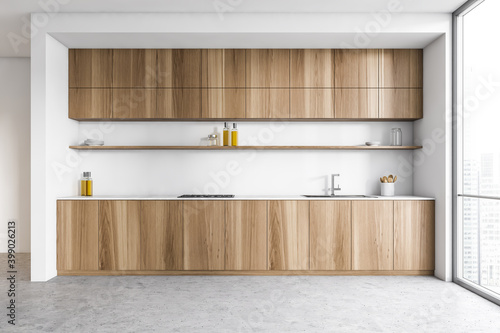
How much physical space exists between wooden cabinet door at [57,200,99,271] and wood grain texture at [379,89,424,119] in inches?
139

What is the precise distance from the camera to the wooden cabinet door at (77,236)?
4.17 meters

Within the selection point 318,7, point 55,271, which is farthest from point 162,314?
point 318,7

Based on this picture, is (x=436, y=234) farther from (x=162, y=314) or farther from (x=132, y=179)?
(x=132, y=179)

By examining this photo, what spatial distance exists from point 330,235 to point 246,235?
0.94m

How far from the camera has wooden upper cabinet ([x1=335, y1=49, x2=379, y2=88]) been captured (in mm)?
4492

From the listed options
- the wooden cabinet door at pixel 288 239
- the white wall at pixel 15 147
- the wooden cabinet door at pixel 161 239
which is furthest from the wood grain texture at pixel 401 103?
the white wall at pixel 15 147

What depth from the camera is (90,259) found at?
417 cm

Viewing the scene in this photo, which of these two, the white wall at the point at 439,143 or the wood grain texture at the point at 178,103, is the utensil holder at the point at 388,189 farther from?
the wood grain texture at the point at 178,103

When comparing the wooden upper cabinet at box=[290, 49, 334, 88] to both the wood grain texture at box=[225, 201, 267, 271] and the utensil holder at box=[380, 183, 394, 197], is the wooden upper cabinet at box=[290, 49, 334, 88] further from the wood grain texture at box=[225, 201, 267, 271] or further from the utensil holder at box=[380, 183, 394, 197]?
the wood grain texture at box=[225, 201, 267, 271]

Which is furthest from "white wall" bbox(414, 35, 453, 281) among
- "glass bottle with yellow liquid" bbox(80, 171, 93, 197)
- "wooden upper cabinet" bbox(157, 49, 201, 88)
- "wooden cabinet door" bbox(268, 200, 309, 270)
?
"glass bottle with yellow liquid" bbox(80, 171, 93, 197)

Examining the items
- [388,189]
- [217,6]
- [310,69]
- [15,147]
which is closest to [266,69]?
[310,69]

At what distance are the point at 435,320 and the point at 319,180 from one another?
2.22m

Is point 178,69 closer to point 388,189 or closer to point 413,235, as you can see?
point 388,189

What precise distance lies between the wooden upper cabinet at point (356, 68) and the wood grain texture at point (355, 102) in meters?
0.07
